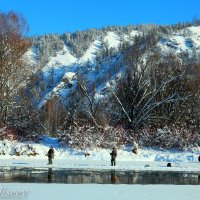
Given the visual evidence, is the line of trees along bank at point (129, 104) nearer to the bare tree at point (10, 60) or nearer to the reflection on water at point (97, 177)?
the bare tree at point (10, 60)

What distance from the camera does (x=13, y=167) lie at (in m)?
30.4

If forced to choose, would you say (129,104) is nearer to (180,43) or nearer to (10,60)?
(10,60)

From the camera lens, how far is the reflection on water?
23.6 meters

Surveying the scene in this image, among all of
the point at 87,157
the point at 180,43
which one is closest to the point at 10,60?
the point at 87,157

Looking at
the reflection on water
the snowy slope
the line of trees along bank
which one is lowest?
the reflection on water

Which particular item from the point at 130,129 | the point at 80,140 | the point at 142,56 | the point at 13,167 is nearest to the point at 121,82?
the point at 142,56

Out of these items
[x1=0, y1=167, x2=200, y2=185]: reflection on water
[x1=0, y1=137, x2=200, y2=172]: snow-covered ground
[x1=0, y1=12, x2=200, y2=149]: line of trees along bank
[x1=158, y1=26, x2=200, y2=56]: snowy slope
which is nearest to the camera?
[x1=0, y1=167, x2=200, y2=185]: reflection on water

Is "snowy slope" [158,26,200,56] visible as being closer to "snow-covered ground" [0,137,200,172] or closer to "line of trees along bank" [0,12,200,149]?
"line of trees along bank" [0,12,200,149]

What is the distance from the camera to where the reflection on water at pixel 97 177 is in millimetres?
23594

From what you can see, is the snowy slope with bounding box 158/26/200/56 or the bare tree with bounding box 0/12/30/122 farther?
the snowy slope with bounding box 158/26/200/56

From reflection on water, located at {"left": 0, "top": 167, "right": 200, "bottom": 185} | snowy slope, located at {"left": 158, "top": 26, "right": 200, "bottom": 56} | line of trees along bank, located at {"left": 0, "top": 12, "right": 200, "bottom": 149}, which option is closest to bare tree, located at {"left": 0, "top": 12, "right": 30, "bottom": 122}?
line of trees along bank, located at {"left": 0, "top": 12, "right": 200, "bottom": 149}
